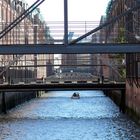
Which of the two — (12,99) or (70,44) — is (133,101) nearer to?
(12,99)

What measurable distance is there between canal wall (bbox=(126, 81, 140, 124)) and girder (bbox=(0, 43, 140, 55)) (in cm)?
2123

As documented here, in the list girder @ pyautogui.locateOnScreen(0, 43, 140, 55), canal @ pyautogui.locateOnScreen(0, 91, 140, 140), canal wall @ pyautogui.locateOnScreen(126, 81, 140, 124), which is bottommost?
canal @ pyautogui.locateOnScreen(0, 91, 140, 140)

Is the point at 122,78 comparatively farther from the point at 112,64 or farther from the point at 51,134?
the point at 51,134

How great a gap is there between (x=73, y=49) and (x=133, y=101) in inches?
1073

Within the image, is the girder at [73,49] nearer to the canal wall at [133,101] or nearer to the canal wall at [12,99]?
the canal wall at [133,101]

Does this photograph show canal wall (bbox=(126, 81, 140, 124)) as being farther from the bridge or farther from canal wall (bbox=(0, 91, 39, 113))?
canal wall (bbox=(0, 91, 39, 113))

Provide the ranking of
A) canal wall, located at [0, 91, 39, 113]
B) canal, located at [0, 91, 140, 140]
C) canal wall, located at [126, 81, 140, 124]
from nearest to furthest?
1. canal, located at [0, 91, 140, 140]
2. canal wall, located at [126, 81, 140, 124]
3. canal wall, located at [0, 91, 39, 113]

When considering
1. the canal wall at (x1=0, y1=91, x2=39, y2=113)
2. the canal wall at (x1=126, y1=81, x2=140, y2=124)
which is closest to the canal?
the canal wall at (x1=126, y1=81, x2=140, y2=124)

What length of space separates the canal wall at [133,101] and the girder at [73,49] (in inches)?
836

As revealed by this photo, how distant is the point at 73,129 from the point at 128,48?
18.4m

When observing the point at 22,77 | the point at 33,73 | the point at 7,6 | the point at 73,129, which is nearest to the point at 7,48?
the point at 73,129

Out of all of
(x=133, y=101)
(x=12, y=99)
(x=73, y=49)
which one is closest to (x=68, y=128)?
(x=133, y=101)

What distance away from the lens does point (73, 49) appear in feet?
70.5

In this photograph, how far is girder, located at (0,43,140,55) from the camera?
70.6ft
